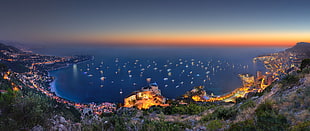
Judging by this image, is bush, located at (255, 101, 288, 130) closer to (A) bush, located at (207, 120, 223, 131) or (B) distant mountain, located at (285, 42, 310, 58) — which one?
(A) bush, located at (207, 120, 223, 131)

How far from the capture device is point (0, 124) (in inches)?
97.3

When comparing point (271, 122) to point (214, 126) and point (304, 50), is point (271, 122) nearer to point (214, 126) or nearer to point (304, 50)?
point (214, 126)

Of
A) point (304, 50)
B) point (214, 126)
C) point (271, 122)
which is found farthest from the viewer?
point (304, 50)

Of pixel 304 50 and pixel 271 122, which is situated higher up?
pixel 304 50

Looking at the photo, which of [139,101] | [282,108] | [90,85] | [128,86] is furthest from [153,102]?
[90,85]

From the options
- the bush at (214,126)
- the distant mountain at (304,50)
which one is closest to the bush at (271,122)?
the bush at (214,126)

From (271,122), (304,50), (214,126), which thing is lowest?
(214,126)

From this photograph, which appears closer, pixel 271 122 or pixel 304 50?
pixel 271 122

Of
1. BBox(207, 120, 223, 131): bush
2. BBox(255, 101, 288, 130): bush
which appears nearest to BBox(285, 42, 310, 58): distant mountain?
BBox(255, 101, 288, 130): bush

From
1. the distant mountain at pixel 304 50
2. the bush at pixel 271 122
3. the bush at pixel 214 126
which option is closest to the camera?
the bush at pixel 271 122

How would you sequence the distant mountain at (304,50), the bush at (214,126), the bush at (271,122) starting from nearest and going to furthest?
1. the bush at (271,122)
2. the bush at (214,126)
3. the distant mountain at (304,50)

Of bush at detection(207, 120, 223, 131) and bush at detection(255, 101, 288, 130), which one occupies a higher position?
bush at detection(255, 101, 288, 130)

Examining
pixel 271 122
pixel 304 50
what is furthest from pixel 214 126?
pixel 304 50

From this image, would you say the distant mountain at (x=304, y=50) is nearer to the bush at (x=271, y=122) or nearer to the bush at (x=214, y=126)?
the bush at (x=271, y=122)
